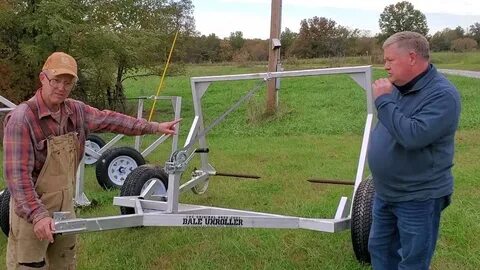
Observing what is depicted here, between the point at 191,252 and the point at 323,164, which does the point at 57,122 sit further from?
the point at 323,164

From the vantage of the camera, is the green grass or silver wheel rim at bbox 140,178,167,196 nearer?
silver wheel rim at bbox 140,178,167,196

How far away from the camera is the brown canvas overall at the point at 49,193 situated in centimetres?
361

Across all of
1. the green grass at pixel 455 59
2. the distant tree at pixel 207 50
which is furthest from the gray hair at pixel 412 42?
the green grass at pixel 455 59

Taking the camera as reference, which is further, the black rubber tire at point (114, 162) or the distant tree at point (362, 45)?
the distant tree at point (362, 45)

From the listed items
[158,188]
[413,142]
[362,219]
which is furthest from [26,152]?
[158,188]

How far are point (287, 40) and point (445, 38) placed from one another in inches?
978

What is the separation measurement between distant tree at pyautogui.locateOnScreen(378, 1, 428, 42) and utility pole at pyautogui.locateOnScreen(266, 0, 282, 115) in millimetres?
55595

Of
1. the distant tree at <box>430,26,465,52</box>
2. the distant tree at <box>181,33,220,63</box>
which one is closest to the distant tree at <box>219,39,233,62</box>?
the distant tree at <box>181,33,220,63</box>

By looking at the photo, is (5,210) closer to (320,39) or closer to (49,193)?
(49,193)

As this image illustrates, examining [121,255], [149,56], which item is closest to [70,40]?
[149,56]

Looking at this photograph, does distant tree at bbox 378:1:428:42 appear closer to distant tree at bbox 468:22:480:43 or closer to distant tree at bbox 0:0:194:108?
distant tree at bbox 468:22:480:43

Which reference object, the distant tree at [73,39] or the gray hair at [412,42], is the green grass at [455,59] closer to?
the distant tree at [73,39]

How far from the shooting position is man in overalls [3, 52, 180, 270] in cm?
346

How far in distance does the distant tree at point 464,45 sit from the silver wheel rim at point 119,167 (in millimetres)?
64397
